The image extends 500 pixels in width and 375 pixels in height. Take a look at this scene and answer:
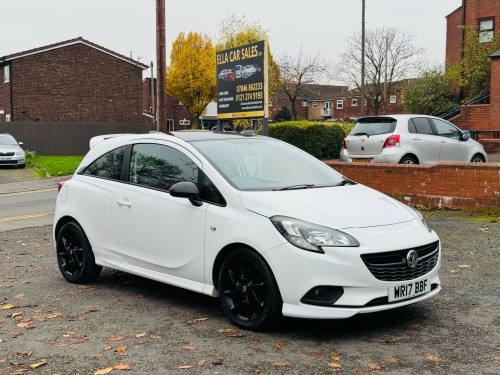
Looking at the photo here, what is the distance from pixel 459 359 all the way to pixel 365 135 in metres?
9.87

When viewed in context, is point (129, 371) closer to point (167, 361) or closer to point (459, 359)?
point (167, 361)

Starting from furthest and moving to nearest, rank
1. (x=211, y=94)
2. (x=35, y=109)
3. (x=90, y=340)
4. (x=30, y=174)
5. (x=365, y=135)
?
(x=211, y=94) < (x=35, y=109) < (x=30, y=174) < (x=365, y=135) < (x=90, y=340)

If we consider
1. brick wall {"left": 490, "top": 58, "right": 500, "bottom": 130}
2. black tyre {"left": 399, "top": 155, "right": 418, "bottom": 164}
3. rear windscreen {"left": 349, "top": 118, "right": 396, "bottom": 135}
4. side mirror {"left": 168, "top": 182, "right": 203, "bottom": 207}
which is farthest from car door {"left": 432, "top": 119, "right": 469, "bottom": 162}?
brick wall {"left": 490, "top": 58, "right": 500, "bottom": 130}

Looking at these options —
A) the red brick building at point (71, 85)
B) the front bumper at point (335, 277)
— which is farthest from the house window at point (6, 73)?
the front bumper at point (335, 277)

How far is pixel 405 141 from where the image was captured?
13547 mm

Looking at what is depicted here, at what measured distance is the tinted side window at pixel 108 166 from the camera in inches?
260

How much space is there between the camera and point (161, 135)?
6305mm

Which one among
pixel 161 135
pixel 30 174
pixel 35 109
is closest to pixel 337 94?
pixel 35 109

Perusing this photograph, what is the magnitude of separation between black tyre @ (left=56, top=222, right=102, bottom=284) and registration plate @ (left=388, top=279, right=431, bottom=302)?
3.29 m

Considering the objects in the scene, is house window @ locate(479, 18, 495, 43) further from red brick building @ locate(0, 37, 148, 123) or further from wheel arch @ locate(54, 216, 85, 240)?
wheel arch @ locate(54, 216, 85, 240)

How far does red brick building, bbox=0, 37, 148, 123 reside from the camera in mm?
43219

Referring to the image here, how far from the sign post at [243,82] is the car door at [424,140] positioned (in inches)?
153

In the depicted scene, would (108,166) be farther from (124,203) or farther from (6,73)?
(6,73)

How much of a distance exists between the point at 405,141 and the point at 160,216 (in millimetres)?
8836
